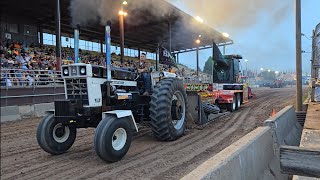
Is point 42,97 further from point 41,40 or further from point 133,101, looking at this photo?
point 41,40

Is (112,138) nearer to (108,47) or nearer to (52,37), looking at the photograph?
(108,47)

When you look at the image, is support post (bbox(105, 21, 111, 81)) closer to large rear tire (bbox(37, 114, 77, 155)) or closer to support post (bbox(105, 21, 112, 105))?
support post (bbox(105, 21, 112, 105))

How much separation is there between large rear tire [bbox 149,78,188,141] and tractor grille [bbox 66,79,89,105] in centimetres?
168

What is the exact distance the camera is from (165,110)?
22.8 feet

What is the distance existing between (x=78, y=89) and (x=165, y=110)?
2045 mm

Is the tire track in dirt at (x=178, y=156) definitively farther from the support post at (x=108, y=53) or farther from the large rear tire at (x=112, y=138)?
the support post at (x=108, y=53)

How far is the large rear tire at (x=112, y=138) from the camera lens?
17.6ft

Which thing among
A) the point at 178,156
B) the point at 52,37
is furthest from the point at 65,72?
the point at 52,37

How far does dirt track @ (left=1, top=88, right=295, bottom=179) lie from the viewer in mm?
5043

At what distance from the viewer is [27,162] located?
223 inches

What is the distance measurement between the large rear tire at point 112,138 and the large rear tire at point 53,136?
115cm

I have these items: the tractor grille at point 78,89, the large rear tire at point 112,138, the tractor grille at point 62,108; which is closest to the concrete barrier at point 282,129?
the large rear tire at point 112,138

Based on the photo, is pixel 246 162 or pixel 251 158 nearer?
pixel 246 162

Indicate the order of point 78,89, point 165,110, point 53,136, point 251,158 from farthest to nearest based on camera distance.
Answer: point 165,110 → point 53,136 → point 78,89 → point 251,158
